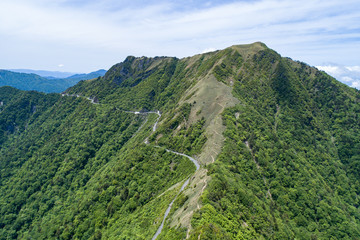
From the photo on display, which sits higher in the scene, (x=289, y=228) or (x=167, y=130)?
(x=167, y=130)

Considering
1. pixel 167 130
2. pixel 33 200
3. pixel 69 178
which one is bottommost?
pixel 33 200

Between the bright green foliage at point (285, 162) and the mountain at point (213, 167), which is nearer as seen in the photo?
the bright green foliage at point (285, 162)

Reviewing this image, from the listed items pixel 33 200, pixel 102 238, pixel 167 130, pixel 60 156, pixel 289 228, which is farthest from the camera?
pixel 60 156

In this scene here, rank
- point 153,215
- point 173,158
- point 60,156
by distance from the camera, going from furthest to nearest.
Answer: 1. point 60,156
2. point 173,158
3. point 153,215

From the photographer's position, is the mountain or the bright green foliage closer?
the bright green foliage

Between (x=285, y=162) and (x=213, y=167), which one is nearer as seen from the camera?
(x=213, y=167)

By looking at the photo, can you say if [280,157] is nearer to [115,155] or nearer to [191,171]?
[191,171]

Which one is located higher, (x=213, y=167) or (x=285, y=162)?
(x=213, y=167)

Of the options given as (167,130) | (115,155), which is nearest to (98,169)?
(115,155)
